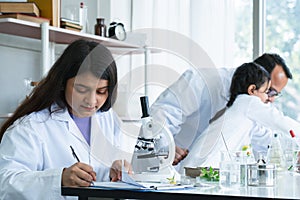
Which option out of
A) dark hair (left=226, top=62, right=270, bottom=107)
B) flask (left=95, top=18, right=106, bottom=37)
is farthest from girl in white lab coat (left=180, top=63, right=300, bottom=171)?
flask (left=95, top=18, right=106, bottom=37)

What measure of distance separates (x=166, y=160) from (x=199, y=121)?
3.93 ft

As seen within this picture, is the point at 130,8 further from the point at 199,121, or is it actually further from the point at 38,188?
the point at 38,188

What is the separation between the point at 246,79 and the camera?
293 cm

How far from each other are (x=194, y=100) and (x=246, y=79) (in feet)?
0.90

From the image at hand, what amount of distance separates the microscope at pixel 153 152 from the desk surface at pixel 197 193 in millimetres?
141

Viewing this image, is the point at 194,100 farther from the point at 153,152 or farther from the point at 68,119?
the point at 153,152

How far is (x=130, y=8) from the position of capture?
4.07m

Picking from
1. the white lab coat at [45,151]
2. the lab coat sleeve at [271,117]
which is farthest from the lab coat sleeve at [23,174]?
the lab coat sleeve at [271,117]

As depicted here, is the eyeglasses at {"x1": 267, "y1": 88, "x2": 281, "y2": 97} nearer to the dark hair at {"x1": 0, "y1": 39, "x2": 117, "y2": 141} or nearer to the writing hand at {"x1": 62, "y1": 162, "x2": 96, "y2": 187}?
the dark hair at {"x1": 0, "y1": 39, "x2": 117, "y2": 141}

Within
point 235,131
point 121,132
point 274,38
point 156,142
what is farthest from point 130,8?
point 156,142

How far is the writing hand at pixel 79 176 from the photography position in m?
1.64

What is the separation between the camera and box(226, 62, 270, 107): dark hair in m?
2.93

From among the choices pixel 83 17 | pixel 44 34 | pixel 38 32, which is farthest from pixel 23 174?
pixel 83 17

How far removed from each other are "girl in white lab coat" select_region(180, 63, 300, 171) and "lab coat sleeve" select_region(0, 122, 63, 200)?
3.13ft
